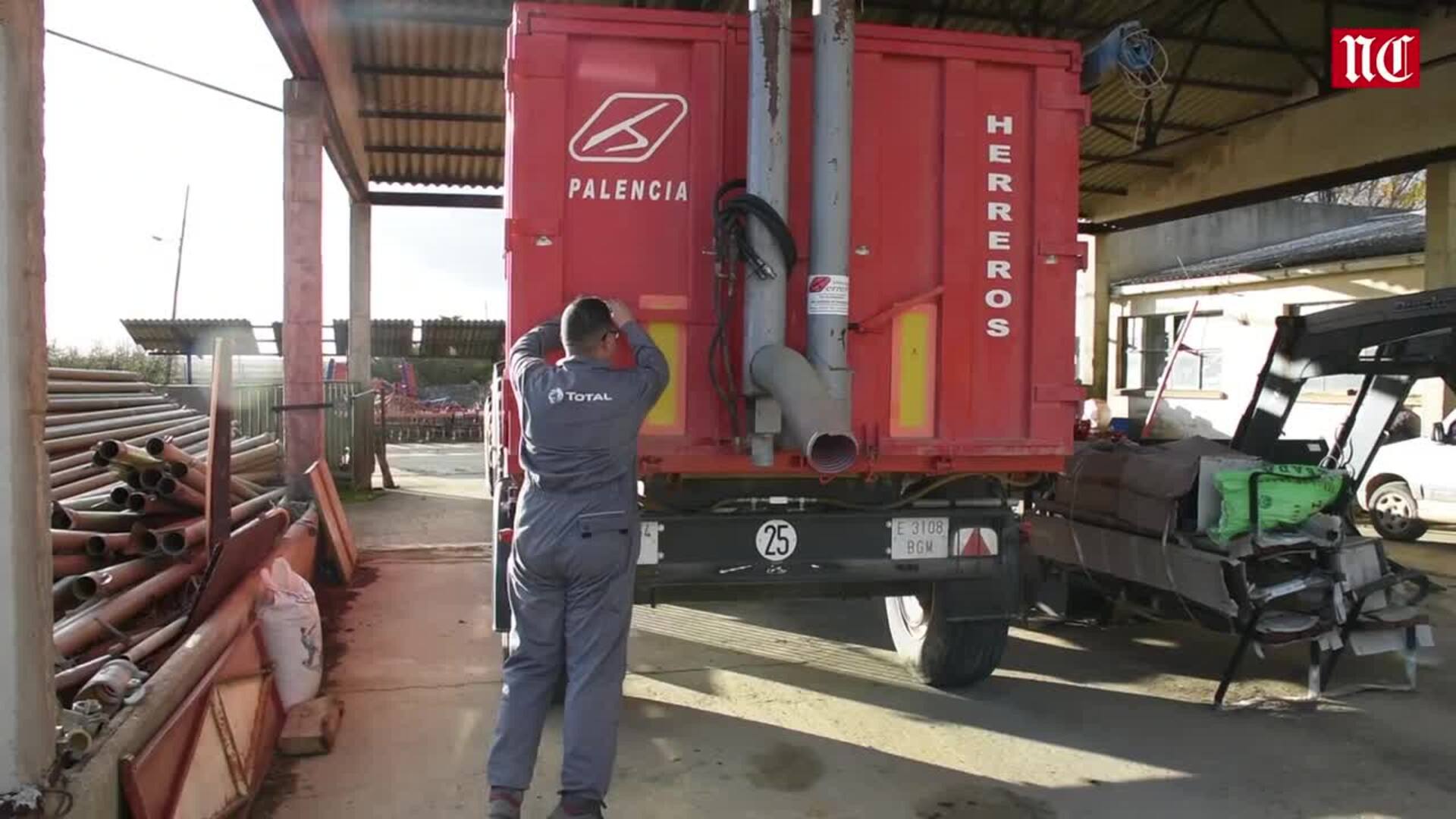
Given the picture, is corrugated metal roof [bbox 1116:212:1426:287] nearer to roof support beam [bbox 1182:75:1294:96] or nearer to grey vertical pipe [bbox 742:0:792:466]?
roof support beam [bbox 1182:75:1294:96]

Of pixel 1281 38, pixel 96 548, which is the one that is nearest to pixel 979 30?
pixel 1281 38

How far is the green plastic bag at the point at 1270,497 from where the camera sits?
5.07 meters

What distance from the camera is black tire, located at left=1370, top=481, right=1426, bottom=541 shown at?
10711 millimetres

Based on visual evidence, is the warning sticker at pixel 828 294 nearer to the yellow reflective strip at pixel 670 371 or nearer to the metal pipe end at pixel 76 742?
the yellow reflective strip at pixel 670 371

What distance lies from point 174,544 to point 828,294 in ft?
9.88

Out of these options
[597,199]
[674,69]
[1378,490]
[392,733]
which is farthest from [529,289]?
[1378,490]

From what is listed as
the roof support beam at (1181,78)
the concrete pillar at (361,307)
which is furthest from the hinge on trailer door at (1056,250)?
the concrete pillar at (361,307)

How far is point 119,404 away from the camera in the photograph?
7.20m

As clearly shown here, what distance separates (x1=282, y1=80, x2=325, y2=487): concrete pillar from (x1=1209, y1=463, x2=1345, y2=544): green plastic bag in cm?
644

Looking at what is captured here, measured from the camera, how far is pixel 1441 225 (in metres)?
11.1

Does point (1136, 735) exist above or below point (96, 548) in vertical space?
below

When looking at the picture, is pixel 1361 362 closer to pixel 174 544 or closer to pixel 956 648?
pixel 956 648

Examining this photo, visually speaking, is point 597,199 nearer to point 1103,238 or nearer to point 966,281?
point 966,281

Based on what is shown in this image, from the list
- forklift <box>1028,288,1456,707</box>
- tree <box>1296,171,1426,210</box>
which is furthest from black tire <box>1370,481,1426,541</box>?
tree <box>1296,171,1426,210</box>
